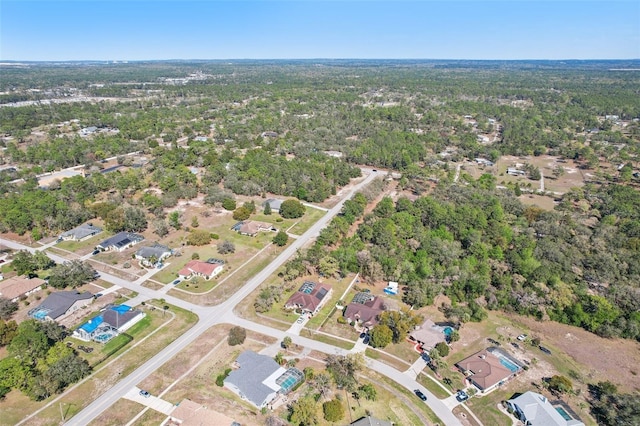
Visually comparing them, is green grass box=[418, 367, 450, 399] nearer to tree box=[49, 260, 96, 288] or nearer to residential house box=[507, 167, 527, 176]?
Result: tree box=[49, 260, 96, 288]

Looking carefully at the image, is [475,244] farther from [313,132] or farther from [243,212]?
[313,132]

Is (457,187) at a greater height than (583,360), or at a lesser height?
greater

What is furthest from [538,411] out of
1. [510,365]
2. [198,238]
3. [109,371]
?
[198,238]

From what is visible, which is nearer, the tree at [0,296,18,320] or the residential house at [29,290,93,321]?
the residential house at [29,290,93,321]

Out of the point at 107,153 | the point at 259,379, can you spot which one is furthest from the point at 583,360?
the point at 107,153

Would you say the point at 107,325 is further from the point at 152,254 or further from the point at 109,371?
the point at 152,254

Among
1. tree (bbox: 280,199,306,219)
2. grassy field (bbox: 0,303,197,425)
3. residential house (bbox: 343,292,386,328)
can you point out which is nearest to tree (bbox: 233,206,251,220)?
tree (bbox: 280,199,306,219)
